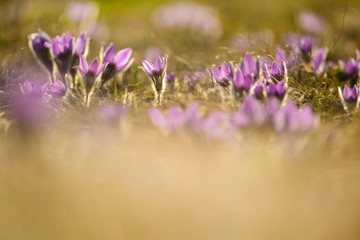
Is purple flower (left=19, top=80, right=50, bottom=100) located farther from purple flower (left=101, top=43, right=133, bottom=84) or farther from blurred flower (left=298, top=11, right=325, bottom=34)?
blurred flower (left=298, top=11, right=325, bottom=34)

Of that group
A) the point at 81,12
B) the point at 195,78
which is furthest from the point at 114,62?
the point at 81,12

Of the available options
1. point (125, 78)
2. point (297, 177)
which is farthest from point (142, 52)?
point (297, 177)

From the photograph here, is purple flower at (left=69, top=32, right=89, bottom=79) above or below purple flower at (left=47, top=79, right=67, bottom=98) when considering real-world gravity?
above

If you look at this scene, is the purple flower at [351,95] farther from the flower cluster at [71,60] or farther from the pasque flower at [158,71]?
the flower cluster at [71,60]

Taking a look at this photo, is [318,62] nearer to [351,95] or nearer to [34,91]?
[351,95]

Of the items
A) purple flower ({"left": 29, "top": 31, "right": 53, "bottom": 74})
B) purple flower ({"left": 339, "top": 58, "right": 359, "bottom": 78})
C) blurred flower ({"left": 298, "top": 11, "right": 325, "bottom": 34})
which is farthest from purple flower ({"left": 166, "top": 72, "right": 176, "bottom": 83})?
blurred flower ({"left": 298, "top": 11, "right": 325, "bottom": 34})

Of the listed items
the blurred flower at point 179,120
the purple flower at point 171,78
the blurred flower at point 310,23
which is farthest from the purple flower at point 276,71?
the blurred flower at point 310,23
